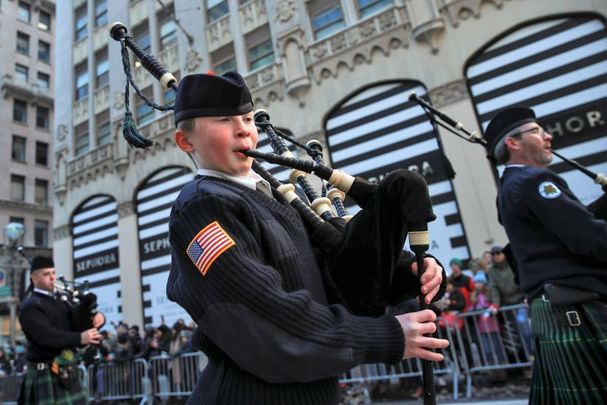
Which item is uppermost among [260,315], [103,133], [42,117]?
[42,117]

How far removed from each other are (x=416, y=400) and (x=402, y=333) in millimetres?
5400

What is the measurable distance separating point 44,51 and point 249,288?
4013cm

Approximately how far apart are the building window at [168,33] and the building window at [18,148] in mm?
19388

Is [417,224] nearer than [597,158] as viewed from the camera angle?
Yes

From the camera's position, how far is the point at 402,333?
1.20 metres

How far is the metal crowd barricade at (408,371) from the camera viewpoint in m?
5.82

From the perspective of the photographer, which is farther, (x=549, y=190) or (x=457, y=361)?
(x=457, y=361)

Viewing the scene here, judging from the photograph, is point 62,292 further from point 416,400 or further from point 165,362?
point 416,400

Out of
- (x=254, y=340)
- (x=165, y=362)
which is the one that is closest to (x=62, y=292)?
(x=165, y=362)

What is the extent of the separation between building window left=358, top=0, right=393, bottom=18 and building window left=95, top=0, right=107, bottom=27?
1290cm

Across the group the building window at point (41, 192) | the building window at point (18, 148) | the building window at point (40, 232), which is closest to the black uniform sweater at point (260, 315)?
the building window at point (40, 232)

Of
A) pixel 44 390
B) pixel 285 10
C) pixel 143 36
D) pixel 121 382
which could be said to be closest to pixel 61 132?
pixel 143 36

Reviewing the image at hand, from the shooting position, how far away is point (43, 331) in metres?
4.38

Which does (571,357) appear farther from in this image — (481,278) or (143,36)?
(143,36)
